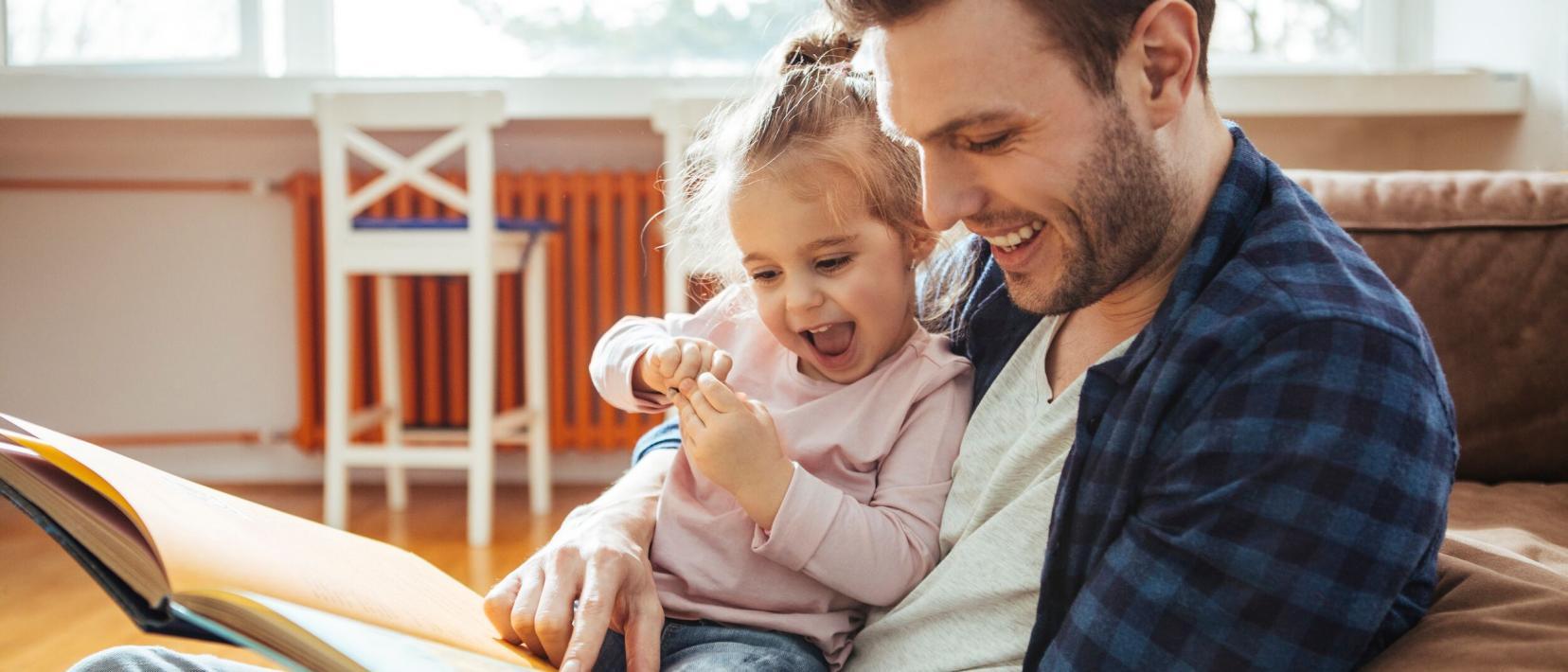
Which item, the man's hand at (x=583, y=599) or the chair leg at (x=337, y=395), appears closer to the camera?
the man's hand at (x=583, y=599)

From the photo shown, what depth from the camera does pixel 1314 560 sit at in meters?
0.63

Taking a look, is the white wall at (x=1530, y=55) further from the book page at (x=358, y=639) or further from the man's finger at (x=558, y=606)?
the book page at (x=358, y=639)

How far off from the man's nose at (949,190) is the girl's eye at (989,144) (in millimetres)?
15

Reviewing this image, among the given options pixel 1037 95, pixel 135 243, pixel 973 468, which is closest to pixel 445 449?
pixel 135 243

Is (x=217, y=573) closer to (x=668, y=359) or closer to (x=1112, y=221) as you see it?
(x=668, y=359)

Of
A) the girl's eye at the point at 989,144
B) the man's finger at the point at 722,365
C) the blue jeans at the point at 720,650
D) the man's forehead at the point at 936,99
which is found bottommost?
the blue jeans at the point at 720,650

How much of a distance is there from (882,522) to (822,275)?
22 centimetres

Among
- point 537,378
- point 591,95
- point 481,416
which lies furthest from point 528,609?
point 591,95

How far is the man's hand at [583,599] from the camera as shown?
2.69 feet

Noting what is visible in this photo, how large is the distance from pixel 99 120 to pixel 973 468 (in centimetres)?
322

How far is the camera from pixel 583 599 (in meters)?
0.83

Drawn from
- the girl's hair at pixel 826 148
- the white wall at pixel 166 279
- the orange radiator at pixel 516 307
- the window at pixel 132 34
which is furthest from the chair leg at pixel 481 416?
the girl's hair at pixel 826 148

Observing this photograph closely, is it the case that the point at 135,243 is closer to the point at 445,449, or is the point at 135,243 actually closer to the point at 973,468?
the point at 445,449

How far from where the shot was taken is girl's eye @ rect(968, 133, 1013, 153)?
0.79 metres
